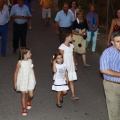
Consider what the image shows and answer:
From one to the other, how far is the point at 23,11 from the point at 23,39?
109 cm

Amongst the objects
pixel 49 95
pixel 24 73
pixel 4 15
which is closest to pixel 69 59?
pixel 49 95

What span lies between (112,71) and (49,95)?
11.0ft

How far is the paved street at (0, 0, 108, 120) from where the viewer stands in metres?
7.81

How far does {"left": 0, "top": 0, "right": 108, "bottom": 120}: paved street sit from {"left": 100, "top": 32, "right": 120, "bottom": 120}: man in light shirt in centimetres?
150

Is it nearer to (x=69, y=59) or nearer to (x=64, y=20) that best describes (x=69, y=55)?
(x=69, y=59)

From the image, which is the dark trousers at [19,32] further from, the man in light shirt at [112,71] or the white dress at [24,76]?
the man in light shirt at [112,71]

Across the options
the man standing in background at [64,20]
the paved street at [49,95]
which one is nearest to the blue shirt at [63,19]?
the man standing in background at [64,20]

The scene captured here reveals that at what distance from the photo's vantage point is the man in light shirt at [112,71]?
235 inches

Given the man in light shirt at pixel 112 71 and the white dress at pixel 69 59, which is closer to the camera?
the man in light shirt at pixel 112 71

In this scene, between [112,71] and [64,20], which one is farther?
[64,20]

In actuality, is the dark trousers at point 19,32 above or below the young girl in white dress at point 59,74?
above

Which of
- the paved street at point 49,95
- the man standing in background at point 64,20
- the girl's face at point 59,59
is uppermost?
the man standing in background at point 64,20

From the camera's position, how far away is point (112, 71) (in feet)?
19.4

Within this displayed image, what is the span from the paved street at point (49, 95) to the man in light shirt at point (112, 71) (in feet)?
4.92
